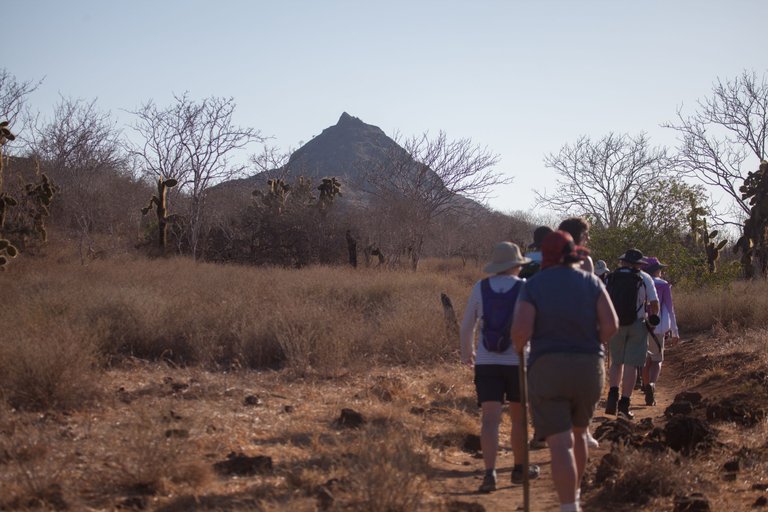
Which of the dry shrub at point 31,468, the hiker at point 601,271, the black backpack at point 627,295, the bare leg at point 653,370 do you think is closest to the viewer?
the dry shrub at point 31,468

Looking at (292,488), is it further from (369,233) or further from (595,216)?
(595,216)

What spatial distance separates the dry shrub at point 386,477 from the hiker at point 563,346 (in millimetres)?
926

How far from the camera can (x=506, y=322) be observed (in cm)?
591

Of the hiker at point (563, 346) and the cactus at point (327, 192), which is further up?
the cactus at point (327, 192)

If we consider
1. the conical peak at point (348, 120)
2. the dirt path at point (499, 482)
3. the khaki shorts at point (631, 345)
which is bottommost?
the dirt path at point (499, 482)

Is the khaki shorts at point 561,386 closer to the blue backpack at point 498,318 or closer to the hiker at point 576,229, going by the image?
the blue backpack at point 498,318

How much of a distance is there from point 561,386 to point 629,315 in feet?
14.2

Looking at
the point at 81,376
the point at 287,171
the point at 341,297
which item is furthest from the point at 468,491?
the point at 287,171

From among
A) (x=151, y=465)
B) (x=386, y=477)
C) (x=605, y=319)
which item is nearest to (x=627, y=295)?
(x=605, y=319)

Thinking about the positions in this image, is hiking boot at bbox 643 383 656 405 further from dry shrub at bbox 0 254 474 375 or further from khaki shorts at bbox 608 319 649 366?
dry shrub at bbox 0 254 474 375

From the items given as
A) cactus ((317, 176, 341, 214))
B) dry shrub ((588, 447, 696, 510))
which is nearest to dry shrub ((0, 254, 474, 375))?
dry shrub ((588, 447, 696, 510))

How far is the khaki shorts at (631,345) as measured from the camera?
345 inches

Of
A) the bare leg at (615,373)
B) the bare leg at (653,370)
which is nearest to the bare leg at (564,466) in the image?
the bare leg at (615,373)

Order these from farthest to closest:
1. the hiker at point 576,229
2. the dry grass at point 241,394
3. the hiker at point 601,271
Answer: the hiker at point 601,271 < the hiker at point 576,229 < the dry grass at point 241,394
